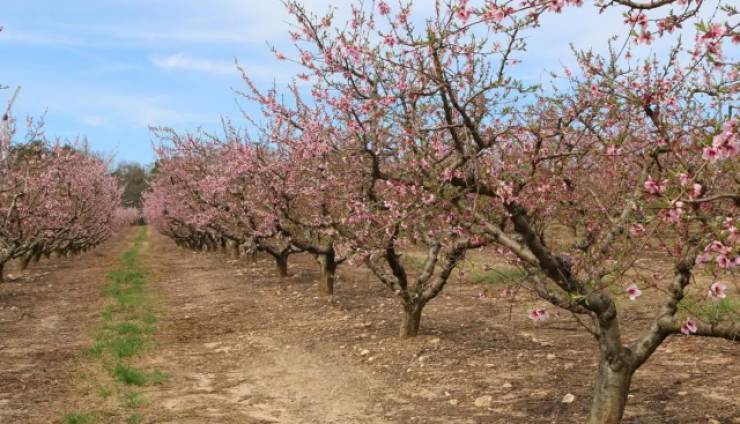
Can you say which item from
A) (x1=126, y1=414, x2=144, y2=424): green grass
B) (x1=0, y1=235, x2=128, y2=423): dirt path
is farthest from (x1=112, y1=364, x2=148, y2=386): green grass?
(x1=126, y1=414, x2=144, y2=424): green grass

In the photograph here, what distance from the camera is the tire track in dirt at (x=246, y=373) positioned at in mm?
7258

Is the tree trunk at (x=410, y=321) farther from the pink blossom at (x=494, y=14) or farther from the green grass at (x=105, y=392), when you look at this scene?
the pink blossom at (x=494, y=14)

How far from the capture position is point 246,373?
912cm

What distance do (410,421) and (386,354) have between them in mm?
2931

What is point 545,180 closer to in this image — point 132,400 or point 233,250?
point 132,400

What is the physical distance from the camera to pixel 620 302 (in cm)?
1256

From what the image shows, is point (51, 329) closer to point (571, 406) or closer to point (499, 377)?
point (499, 377)

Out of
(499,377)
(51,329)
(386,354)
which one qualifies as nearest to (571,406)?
(499,377)

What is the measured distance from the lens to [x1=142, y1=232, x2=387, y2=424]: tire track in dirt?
7258mm

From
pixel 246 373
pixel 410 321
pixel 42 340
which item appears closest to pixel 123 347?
pixel 42 340

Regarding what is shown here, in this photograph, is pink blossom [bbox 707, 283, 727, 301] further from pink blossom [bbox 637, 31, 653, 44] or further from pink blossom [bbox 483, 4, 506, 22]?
pink blossom [bbox 483, 4, 506, 22]

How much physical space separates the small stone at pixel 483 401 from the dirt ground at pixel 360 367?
2 centimetres

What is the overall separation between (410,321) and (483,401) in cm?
339

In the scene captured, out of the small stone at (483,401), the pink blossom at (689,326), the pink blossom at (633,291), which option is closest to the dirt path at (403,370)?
the small stone at (483,401)
